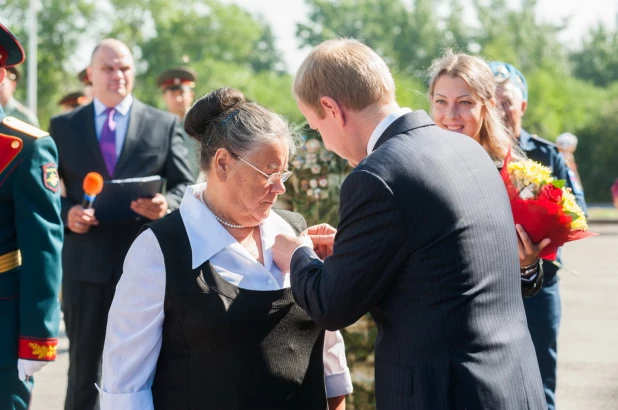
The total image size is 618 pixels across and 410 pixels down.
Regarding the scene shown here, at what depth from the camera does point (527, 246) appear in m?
3.27

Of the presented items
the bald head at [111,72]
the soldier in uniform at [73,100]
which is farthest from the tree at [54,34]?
the bald head at [111,72]

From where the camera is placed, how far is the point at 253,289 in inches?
106

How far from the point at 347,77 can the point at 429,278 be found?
25.6 inches

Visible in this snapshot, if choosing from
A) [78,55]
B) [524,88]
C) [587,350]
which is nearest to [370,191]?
[524,88]

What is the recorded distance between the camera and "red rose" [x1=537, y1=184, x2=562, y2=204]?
125 inches

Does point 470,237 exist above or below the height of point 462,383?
above

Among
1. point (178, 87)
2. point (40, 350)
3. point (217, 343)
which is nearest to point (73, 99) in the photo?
point (178, 87)

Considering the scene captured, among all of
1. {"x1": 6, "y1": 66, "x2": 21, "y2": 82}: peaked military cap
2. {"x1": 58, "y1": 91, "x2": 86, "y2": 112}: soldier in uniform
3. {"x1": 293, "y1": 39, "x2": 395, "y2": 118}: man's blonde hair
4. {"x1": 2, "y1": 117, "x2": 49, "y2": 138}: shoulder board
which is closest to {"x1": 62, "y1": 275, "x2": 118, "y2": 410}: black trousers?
{"x1": 2, "y1": 117, "x2": 49, "y2": 138}: shoulder board

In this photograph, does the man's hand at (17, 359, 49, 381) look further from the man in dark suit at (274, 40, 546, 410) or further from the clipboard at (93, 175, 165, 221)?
the clipboard at (93, 175, 165, 221)

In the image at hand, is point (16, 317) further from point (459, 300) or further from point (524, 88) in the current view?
point (524, 88)

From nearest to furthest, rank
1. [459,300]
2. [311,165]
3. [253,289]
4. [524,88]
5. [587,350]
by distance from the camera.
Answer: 1. [459,300]
2. [253,289]
3. [311,165]
4. [524,88]
5. [587,350]

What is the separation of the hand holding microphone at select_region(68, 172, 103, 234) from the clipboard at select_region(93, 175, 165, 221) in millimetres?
46

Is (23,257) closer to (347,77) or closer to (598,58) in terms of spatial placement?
(347,77)

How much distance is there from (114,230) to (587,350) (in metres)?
5.20
